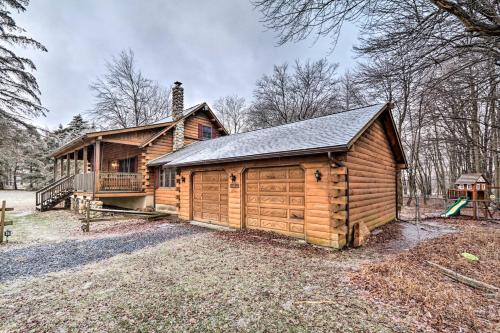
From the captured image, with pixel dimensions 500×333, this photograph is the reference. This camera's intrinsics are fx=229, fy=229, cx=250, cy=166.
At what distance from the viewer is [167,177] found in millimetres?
13219

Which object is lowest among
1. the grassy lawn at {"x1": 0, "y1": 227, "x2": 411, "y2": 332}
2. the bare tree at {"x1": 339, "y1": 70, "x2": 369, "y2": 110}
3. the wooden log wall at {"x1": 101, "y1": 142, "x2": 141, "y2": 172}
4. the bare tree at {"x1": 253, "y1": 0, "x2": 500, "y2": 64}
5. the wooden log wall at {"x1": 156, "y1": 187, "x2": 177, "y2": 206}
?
the grassy lawn at {"x1": 0, "y1": 227, "x2": 411, "y2": 332}

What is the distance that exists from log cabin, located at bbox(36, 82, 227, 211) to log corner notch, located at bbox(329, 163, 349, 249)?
29.6 feet

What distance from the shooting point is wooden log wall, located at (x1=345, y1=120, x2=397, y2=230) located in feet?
22.8

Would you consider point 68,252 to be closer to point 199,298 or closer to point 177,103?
point 199,298

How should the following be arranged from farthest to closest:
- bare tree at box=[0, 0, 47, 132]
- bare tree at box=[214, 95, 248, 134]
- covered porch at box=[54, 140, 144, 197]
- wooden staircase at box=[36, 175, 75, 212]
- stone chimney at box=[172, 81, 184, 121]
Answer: bare tree at box=[214, 95, 248, 134]
stone chimney at box=[172, 81, 184, 121]
wooden staircase at box=[36, 175, 75, 212]
bare tree at box=[0, 0, 47, 132]
covered porch at box=[54, 140, 144, 197]

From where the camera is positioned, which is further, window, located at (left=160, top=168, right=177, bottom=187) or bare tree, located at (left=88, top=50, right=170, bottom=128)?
bare tree, located at (left=88, top=50, right=170, bottom=128)

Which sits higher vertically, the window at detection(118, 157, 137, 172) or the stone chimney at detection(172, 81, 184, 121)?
the stone chimney at detection(172, 81, 184, 121)

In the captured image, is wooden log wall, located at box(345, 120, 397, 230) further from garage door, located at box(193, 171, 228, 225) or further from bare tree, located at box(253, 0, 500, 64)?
garage door, located at box(193, 171, 228, 225)

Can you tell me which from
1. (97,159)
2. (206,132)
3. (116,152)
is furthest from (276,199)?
(116,152)

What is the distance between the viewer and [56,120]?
120ft

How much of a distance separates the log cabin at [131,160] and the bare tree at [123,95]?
8515 mm

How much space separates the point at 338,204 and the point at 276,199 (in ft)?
6.81

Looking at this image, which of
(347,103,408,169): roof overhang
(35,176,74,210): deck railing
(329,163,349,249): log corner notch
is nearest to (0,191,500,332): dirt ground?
(329,163,349,249): log corner notch

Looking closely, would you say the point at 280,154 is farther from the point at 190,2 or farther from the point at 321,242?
the point at 190,2
